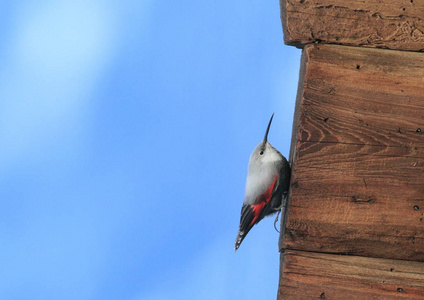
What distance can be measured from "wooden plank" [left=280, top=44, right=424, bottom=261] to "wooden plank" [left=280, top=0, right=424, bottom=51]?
0.32 feet

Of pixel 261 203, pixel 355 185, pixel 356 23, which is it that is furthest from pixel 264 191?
pixel 356 23

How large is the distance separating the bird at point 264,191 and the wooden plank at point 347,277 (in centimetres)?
44

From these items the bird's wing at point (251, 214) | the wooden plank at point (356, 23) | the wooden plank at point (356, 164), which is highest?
the wooden plank at point (356, 23)

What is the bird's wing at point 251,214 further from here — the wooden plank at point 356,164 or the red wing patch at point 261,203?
the wooden plank at point 356,164

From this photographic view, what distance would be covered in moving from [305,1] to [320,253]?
916 millimetres

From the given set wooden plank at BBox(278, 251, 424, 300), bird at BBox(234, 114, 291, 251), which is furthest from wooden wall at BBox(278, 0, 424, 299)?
bird at BBox(234, 114, 291, 251)

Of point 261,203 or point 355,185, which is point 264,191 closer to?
point 261,203

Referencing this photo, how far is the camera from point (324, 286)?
2029mm

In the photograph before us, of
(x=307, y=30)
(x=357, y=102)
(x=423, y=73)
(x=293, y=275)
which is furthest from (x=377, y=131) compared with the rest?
(x=293, y=275)

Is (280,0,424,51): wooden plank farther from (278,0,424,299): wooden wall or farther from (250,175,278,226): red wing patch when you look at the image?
(250,175,278,226): red wing patch

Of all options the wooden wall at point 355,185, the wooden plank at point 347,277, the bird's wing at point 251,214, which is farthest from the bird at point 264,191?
the wooden plank at point 347,277

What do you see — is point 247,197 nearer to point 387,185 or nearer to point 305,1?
point 387,185

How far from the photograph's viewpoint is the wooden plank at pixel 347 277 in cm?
202

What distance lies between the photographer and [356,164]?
206 centimetres
